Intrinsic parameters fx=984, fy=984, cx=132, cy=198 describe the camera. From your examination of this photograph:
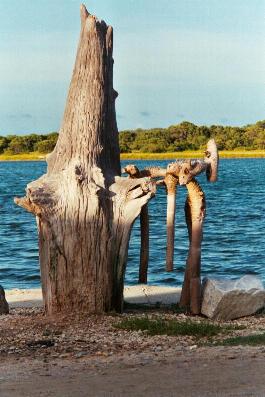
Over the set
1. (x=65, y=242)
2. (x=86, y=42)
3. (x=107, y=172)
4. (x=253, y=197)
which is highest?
(x=86, y=42)

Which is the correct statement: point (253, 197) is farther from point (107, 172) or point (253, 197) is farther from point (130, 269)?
point (107, 172)

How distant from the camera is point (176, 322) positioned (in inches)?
568

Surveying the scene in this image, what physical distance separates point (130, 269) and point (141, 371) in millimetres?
17564

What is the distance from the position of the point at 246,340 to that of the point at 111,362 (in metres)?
2.14

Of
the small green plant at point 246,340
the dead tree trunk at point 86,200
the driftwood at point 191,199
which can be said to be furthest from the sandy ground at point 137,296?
the small green plant at point 246,340

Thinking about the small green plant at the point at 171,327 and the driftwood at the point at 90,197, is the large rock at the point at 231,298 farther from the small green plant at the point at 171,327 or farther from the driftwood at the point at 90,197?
the small green plant at the point at 171,327

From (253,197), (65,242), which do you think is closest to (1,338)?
(65,242)

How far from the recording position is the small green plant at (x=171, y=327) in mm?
13719

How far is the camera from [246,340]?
1291cm

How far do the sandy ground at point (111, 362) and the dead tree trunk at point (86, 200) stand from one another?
51cm

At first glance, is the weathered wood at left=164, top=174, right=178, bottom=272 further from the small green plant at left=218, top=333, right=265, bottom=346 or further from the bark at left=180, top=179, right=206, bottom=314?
the small green plant at left=218, top=333, right=265, bottom=346

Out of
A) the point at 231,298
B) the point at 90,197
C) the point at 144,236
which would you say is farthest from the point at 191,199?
the point at 90,197

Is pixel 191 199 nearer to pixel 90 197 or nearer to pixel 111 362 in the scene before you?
pixel 90 197

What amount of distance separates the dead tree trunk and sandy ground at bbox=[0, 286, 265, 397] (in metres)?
0.51
